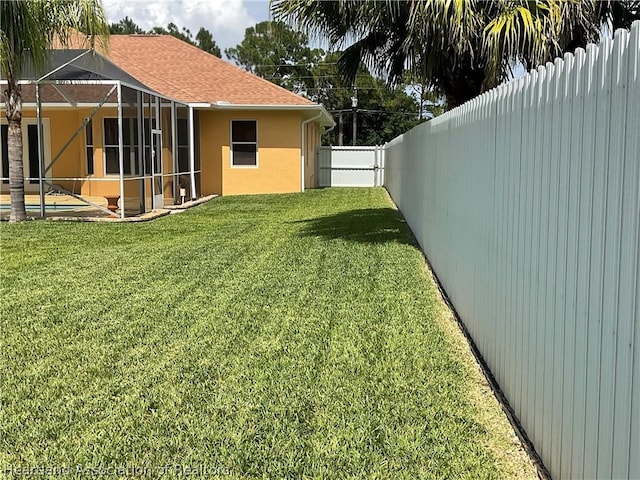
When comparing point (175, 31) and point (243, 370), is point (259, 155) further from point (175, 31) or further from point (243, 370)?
point (175, 31)

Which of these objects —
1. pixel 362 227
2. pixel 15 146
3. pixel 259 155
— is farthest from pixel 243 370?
pixel 259 155

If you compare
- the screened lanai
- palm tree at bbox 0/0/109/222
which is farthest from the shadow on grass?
palm tree at bbox 0/0/109/222

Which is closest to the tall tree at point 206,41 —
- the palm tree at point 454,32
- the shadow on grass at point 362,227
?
the shadow on grass at point 362,227

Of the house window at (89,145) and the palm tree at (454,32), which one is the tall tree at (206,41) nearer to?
the house window at (89,145)

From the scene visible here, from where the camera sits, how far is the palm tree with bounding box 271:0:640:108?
8.30m

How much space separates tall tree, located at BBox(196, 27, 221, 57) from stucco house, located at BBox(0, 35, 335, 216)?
2393 centimetres

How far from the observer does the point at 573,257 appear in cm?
292

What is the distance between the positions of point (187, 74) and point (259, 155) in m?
4.36

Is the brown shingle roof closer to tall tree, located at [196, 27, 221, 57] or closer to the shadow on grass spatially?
the shadow on grass

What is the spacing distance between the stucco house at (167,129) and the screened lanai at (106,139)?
0.03m

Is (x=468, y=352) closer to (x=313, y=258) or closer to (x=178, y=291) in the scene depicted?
(x=178, y=291)

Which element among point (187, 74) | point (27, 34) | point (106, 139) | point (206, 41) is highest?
Answer: point (206, 41)

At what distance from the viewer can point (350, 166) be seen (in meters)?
30.7

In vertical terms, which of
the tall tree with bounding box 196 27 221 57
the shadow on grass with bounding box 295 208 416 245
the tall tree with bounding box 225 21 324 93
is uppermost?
the tall tree with bounding box 196 27 221 57
